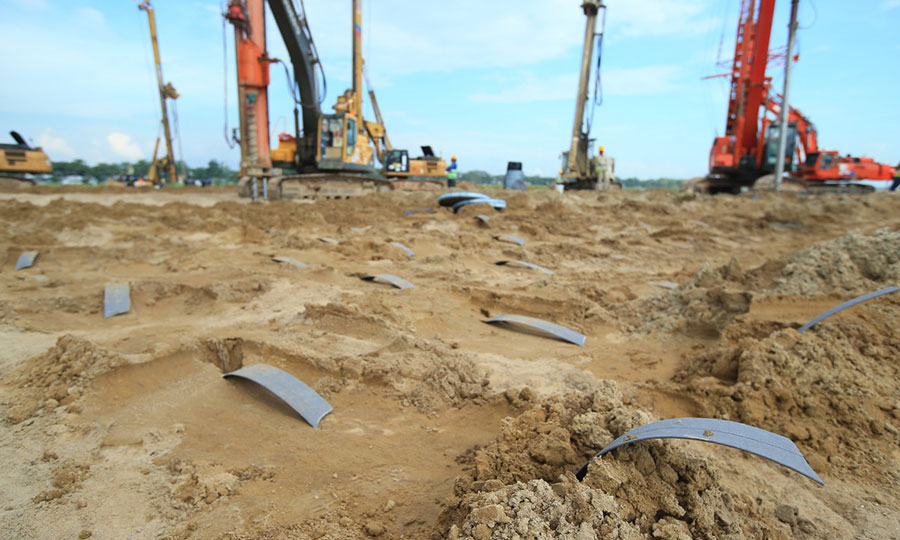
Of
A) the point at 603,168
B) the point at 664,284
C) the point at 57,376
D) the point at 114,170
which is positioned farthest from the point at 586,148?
the point at 114,170

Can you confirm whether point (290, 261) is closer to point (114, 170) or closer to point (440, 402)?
point (440, 402)

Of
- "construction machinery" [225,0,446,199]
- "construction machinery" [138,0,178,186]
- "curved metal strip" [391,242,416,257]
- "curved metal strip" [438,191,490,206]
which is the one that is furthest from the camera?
"construction machinery" [138,0,178,186]

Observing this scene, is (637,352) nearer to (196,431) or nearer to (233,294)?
(196,431)

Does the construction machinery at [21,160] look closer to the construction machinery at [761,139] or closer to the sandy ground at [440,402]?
the sandy ground at [440,402]

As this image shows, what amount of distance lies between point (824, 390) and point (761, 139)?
19.6m

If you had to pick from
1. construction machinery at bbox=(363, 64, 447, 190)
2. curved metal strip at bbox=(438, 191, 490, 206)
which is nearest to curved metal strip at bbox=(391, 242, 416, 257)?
curved metal strip at bbox=(438, 191, 490, 206)

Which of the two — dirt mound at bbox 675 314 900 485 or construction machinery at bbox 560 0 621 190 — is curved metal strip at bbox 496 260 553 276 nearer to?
dirt mound at bbox 675 314 900 485

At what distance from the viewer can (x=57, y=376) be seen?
2.51 meters

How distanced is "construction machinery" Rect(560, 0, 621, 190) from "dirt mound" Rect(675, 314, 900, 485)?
15676mm

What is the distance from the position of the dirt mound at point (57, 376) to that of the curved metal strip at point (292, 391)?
0.67 m

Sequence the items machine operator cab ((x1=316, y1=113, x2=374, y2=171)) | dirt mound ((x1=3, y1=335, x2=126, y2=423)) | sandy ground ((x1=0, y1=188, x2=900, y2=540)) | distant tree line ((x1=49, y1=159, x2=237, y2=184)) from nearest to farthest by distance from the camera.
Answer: sandy ground ((x1=0, y1=188, x2=900, y2=540))
dirt mound ((x1=3, y1=335, x2=126, y2=423))
machine operator cab ((x1=316, y1=113, x2=374, y2=171))
distant tree line ((x1=49, y1=159, x2=237, y2=184))

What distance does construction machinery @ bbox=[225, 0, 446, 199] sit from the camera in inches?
502

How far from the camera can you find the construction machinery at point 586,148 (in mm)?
16844

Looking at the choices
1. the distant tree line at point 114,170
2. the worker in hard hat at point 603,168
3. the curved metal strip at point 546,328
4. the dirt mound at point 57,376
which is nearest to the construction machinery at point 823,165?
the worker in hard hat at point 603,168
